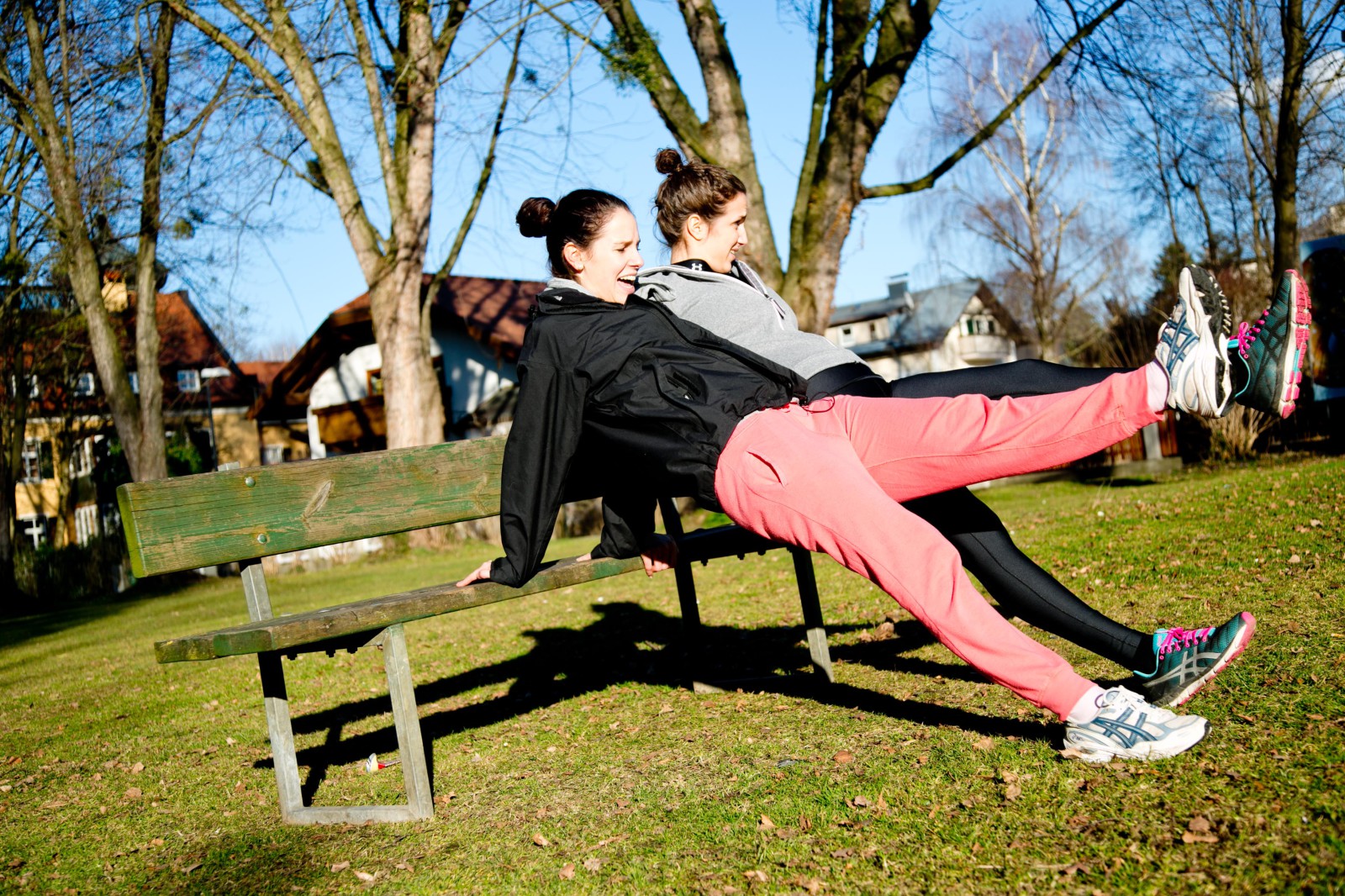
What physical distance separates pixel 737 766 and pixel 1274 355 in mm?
1888

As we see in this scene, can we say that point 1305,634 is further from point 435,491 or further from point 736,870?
point 435,491

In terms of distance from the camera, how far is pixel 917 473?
9.84 feet

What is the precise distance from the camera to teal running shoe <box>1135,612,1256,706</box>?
113 inches

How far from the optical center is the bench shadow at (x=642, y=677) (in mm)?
3807

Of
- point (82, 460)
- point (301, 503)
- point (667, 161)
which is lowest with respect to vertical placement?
point (301, 503)

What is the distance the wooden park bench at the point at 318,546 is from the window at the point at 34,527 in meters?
47.0

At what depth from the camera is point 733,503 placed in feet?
9.75

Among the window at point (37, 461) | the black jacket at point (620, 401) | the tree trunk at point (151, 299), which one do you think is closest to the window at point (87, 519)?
the window at point (37, 461)

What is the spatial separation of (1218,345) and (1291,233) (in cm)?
1559

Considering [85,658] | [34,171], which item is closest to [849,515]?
[85,658]

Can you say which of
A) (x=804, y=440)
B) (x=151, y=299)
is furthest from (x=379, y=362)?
(x=804, y=440)

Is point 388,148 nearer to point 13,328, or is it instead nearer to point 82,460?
point 13,328

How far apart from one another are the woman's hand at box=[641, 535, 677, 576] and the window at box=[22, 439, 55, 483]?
44.9 m

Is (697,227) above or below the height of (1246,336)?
above
